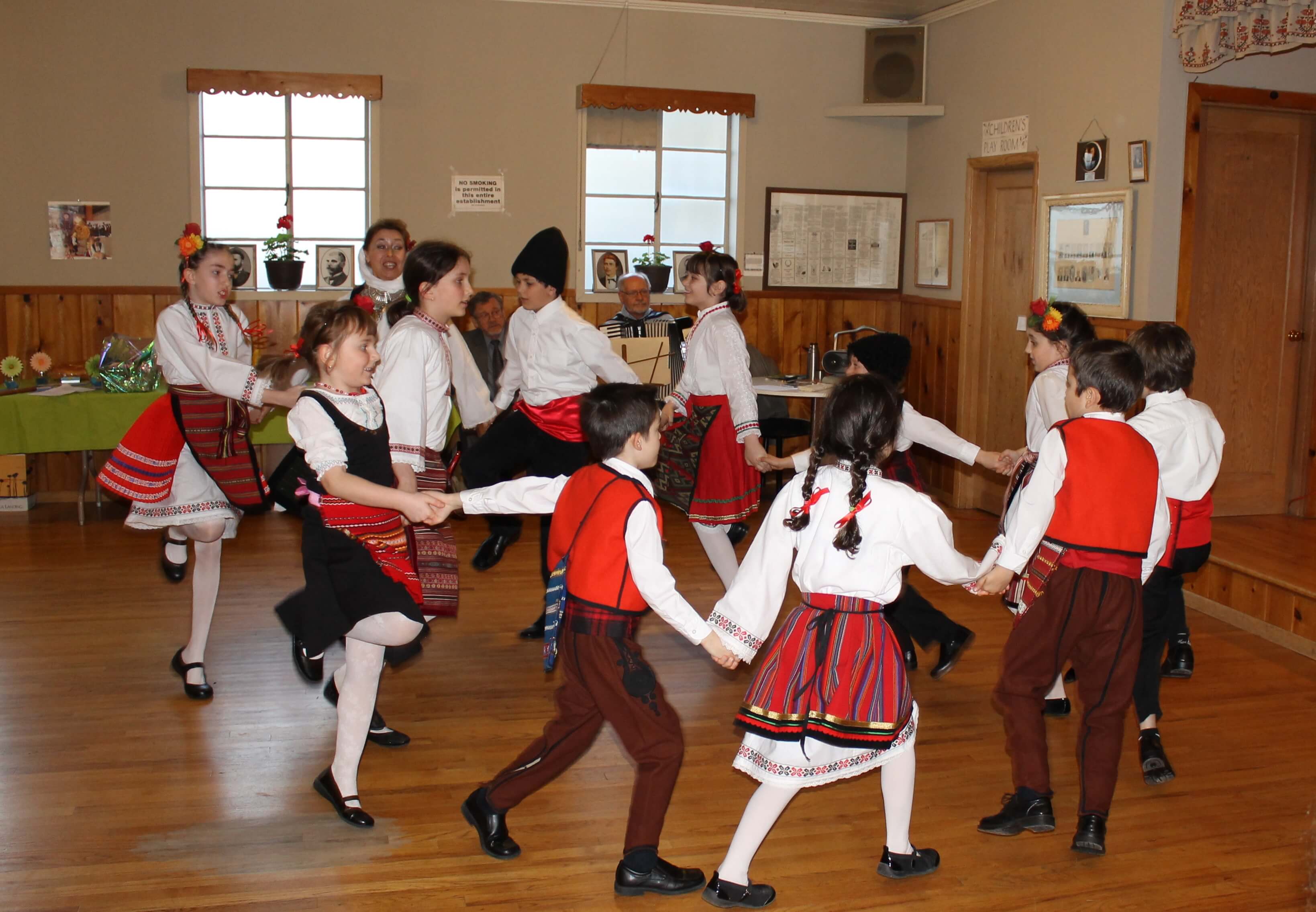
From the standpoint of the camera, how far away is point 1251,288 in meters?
6.05

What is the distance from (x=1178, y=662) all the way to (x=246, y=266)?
19.0ft

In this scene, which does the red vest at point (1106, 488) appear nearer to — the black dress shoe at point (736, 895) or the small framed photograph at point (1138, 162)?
the black dress shoe at point (736, 895)

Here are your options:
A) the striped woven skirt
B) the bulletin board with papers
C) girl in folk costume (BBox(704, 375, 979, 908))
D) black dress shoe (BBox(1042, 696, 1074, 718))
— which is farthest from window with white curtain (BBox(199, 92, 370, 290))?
girl in folk costume (BBox(704, 375, 979, 908))

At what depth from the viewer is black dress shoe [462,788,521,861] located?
A: 9.27 ft

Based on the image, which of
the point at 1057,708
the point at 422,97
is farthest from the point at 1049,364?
the point at 422,97

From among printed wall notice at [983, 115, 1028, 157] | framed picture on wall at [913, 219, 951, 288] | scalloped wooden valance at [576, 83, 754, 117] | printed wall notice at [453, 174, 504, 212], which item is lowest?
framed picture on wall at [913, 219, 951, 288]

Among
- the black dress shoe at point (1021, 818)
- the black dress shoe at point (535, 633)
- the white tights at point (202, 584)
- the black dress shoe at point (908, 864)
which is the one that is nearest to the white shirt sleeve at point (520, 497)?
the black dress shoe at point (908, 864)

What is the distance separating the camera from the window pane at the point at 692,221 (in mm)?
8055

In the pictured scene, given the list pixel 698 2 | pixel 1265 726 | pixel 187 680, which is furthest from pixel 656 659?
pixel 698 2

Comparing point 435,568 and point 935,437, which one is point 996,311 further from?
point 435,568

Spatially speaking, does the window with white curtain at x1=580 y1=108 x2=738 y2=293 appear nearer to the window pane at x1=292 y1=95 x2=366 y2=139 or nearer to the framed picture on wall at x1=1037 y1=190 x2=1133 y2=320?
the window pane at x1=292 y1=95 x2=366 y2=139

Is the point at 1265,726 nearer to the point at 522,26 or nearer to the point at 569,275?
the point at 569,275

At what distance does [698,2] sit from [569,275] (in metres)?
1.96

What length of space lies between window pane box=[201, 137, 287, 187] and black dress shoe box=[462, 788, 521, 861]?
5.58 metres
